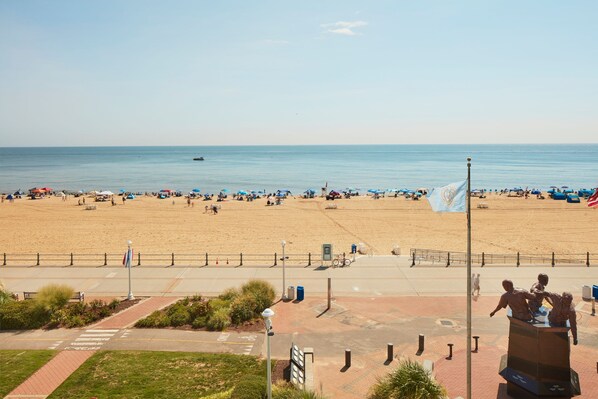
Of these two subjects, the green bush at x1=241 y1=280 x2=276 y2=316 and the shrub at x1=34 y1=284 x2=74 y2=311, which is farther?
the green bush at x1=241 y1=280 x2=276 y2=316

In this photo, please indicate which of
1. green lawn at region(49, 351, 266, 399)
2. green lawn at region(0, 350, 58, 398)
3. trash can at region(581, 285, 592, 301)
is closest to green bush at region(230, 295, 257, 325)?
green lawn at region(49, 351, 266, 399)

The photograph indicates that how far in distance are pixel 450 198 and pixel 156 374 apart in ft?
32.0

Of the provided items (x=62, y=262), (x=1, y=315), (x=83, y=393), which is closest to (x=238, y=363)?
(x=83, y=393)

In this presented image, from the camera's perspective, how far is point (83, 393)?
1227 cm

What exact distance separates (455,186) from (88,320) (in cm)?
1463

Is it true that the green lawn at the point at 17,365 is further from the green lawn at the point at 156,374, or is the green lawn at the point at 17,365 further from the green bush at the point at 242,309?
the green bush at the point at 242,309

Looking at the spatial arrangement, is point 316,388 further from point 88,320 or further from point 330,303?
point 88,320

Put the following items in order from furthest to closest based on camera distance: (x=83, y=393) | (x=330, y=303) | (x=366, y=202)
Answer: (x=366, y=202) < (x=330, y=303) < (x=83, y=393)

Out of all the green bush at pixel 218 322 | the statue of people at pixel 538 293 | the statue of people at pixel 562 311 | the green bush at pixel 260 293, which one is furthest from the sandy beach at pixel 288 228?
the statue of people at pixel 562 311

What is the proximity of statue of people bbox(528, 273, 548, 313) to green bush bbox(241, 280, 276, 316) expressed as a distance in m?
10.3

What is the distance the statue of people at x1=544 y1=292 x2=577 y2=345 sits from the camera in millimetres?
11172

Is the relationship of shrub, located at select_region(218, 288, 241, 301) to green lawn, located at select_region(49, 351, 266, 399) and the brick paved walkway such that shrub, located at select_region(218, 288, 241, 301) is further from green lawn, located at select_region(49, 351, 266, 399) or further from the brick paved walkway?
the brick paved walkway

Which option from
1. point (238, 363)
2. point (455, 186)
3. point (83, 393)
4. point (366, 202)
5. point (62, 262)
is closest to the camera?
point (455, 186)

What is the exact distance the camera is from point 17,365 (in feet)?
45.9
